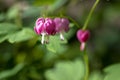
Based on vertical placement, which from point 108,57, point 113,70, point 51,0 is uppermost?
point 51,0

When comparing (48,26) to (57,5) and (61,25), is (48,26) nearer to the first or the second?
(61,25)

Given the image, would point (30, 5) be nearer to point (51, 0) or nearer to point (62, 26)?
point (51, 0)

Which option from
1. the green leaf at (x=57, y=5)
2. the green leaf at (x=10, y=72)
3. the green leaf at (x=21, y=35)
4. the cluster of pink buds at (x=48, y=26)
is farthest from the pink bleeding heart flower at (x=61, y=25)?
the green leaf at (x=57, y=5)

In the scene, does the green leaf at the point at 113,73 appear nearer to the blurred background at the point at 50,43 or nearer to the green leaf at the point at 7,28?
the blurred background at the point at 50,43

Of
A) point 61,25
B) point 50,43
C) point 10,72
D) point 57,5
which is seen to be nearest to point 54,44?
point 50,43

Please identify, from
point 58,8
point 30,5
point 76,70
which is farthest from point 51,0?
point 76,70

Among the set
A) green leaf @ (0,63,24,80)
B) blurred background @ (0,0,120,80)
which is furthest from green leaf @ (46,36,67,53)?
green leaf @ (0,63,24,80)

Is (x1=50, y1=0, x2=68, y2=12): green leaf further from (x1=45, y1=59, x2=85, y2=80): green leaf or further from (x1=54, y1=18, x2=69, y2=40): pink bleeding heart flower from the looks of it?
(x1=54, y1=18, x2=69, y2=40): pink bleeding heart flower
